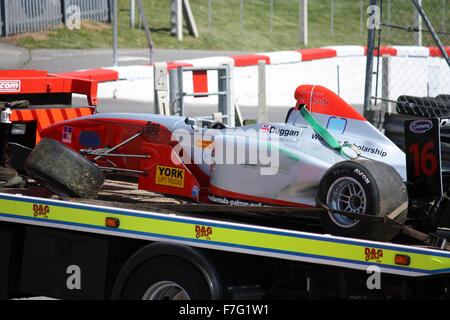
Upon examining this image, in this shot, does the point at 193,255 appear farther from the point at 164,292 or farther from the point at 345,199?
the point at 345,199

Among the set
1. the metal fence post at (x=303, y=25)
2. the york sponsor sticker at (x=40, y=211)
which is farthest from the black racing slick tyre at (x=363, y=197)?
the metal fence post at (x=303, y=25)

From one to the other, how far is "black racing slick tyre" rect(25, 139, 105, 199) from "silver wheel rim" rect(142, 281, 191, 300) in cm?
101

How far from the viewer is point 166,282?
437 cm

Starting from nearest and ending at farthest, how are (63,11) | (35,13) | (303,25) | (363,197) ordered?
(363,197)
(35,13)
(63,11)
(303,25)

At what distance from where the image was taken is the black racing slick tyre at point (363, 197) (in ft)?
13.4

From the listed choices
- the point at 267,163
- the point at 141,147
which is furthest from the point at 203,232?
the point at 141,147

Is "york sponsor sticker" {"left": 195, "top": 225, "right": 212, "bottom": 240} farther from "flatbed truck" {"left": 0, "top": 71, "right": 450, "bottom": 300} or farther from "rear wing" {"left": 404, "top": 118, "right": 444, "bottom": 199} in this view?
"rear wing" {"left": 404, "top": 118, "right": 444, "bottom": 199}

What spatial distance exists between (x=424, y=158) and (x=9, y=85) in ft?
12.3

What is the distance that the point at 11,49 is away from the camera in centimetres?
1670

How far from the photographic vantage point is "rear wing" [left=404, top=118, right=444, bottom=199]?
13.7 feet

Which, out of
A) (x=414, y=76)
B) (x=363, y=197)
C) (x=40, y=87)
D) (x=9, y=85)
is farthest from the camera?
(x=414, y=76)

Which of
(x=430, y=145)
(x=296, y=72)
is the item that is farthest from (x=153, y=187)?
(x=296, y=72)

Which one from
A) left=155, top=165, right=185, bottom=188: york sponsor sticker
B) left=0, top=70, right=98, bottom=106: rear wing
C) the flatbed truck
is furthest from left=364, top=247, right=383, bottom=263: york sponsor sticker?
left=0, top=70, right=98, bottom=106: rear wing

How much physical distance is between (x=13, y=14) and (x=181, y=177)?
1339 cm
